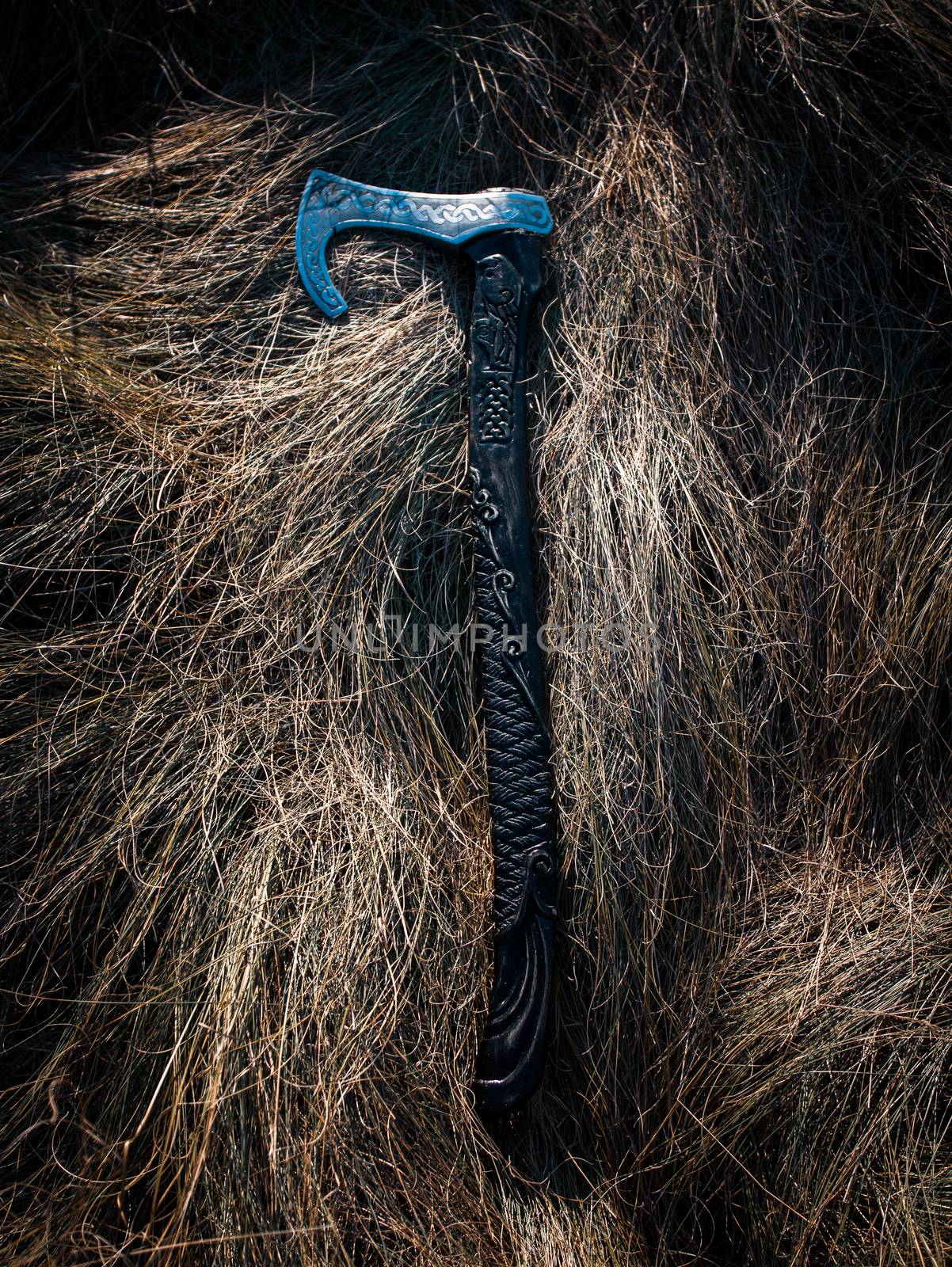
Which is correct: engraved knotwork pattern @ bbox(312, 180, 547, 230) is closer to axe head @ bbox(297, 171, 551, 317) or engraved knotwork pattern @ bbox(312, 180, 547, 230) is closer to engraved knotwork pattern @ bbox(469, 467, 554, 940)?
axe head @ bbox(297, 171, 551, 317)

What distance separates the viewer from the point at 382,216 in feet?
5.86

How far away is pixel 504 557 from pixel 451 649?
0.23 meters

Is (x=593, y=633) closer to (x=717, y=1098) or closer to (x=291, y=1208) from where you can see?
(x=717, y=1098)

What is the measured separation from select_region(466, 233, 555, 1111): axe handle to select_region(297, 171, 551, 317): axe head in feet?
0.14

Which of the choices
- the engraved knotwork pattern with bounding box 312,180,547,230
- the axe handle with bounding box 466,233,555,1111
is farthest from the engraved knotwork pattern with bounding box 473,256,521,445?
the engraved knotwork pattern with bounding box 312,180,547,230

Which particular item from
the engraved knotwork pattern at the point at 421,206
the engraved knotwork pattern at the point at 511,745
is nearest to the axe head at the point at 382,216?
the engraved knotwork pattern at the point at 421,206

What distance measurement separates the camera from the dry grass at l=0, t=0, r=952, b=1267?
58.6 inches

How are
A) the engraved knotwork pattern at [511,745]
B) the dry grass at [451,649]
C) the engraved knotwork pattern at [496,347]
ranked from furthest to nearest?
the engraved knotwork pattern at [496,347] < the engraved knotwork pattern at [511,745] < the dry grass at [451,649]

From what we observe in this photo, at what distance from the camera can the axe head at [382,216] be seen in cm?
178

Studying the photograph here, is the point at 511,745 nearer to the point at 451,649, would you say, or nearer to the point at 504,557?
the point at 451,649

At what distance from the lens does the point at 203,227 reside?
1.86 m

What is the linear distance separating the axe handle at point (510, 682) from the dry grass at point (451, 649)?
0.20ft

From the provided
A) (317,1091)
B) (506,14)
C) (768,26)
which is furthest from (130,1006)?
(768,26)

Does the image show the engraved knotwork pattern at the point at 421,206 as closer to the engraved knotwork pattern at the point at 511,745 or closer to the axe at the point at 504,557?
the axe at the point at 504,557
